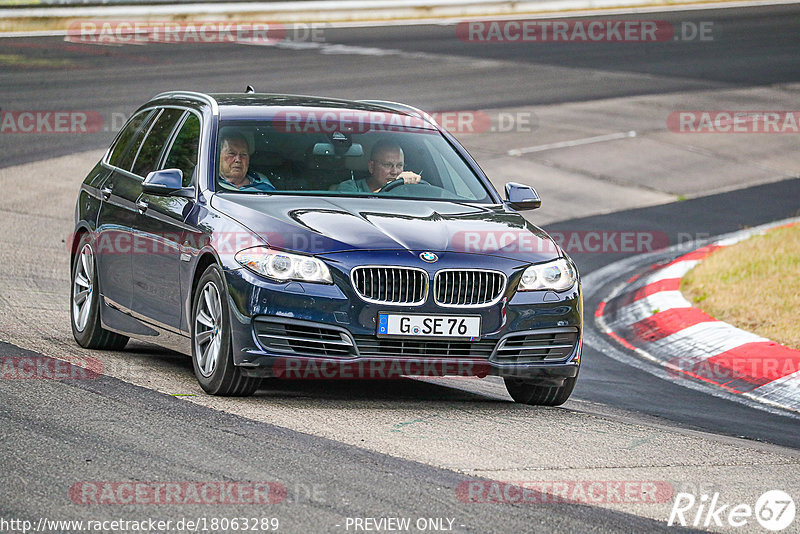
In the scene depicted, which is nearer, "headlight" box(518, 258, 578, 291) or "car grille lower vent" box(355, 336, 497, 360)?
"car grille lower vent" box(355, 336, 497, 360)

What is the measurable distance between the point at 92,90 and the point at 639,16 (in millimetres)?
19440

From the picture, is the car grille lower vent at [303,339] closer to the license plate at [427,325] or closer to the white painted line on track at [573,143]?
the license plate at [427,325]

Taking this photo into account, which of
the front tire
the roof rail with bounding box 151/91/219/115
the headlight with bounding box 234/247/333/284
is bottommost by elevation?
the front tire

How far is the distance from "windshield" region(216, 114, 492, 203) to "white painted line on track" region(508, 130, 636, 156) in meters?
11.0

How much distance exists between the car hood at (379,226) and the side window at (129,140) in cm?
166

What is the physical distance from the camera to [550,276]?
24.7 ft

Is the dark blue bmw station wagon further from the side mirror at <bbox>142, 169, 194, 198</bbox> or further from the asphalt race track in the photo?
the asphalt race track

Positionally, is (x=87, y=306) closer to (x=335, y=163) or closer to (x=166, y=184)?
(x=166, y=184)

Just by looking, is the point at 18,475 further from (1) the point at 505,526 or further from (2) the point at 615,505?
(2) the point at 615,505

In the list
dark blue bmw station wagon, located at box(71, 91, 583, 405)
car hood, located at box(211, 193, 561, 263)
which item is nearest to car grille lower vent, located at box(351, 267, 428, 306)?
dark blue bmw station wagon, located at box(71, 91, 583, 405)

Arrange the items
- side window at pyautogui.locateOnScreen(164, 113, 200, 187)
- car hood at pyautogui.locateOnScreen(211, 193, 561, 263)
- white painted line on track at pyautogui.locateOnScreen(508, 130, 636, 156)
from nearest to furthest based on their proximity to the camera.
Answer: car hood at pyautogui.locateOnScreen(211, 193, 561, 263)
side window at pyautogui.locateOnScreen(164, 113, 200, 187)
white painted line on track at pyautogui.locateOnScreen(508, 130, 636, 156)

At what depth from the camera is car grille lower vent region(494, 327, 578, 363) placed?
7.36 meters

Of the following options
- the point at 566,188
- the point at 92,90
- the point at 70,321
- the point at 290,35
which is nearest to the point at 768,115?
the point at 566,188

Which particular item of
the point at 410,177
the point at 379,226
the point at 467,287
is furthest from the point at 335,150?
the point at 467,287
